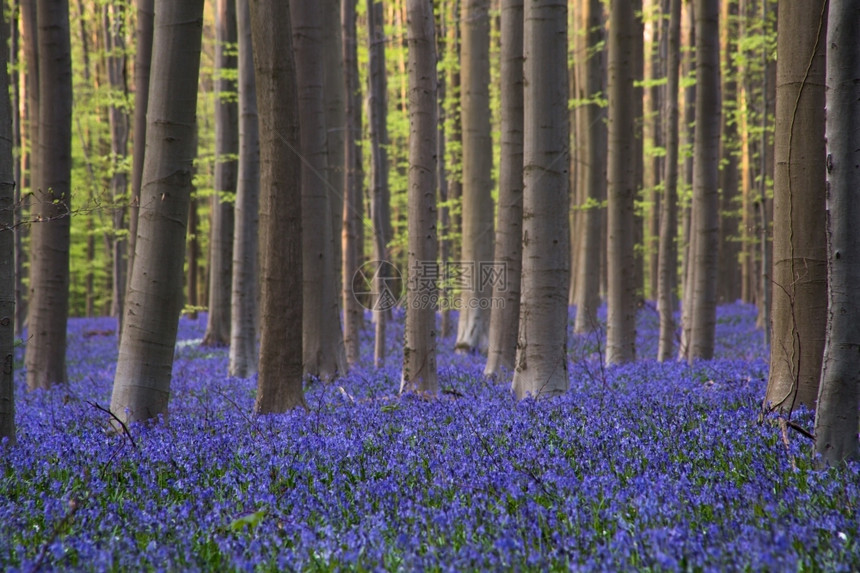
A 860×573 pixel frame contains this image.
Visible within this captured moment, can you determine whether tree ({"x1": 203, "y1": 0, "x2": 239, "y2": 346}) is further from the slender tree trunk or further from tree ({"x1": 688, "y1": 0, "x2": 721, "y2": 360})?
tree ({"x1": 688, "y1": 0, "x2": 721, "y2": 360})

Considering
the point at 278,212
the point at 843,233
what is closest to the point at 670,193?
the point at 278,212

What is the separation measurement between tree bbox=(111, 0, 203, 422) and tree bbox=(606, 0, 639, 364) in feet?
25.8

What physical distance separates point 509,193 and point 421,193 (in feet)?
8.97

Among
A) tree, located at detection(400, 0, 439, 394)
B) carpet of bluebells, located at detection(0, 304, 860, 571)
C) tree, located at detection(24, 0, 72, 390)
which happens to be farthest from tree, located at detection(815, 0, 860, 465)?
tree, located at detection(24, 0, 72, 390)

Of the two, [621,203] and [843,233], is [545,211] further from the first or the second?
[621,203]

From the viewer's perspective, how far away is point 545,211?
7.70 meters

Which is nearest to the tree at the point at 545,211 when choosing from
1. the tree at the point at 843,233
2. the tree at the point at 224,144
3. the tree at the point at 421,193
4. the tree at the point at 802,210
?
the tree at the point at 421,193

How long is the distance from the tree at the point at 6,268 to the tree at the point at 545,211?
15.7ft

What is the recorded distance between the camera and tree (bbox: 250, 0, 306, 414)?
24.4 feet

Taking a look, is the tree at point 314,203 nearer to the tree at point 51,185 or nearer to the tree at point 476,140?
the tree at point 51,185

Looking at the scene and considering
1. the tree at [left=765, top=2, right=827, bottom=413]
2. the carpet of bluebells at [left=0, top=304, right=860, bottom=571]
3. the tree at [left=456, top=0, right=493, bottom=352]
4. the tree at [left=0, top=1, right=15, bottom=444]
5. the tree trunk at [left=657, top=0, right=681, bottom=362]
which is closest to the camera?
the carpet of bluebells at [left=0, top=304, right=860, bottom=571]

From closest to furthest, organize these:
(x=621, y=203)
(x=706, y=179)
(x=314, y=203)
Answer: (x=314, y=203), (x=706, y=179), (x=621, y=203)

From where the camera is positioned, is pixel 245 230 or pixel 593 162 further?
pixel 593 162

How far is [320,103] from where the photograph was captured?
10.5 m
